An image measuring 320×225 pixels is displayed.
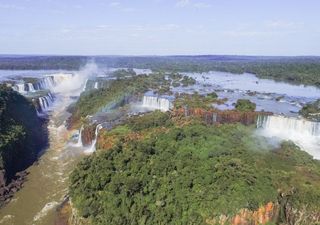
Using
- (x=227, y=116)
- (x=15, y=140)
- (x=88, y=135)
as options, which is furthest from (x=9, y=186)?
(x=227, y=116)

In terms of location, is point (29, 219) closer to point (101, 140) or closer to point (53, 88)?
point (101, 140)

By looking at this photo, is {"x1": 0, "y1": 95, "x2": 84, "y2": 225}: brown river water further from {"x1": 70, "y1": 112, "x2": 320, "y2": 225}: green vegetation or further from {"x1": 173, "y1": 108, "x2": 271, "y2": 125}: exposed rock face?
{"x1": 173, "y1": 108, "x2": 271, "y2": 125}: exposed rock face

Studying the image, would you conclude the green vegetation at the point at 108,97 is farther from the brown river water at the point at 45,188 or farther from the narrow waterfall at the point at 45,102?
the brown river water at the point at 45,188

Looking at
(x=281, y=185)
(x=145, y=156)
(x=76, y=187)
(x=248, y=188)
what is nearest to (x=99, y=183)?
(x=76, y=187)

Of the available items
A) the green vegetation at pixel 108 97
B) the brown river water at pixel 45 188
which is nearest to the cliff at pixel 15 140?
the brown river water at pixel 45 188

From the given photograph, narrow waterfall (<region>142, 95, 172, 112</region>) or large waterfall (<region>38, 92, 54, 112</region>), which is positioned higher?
narrow waterfall (<region>142, 95, 172, 112</region>)

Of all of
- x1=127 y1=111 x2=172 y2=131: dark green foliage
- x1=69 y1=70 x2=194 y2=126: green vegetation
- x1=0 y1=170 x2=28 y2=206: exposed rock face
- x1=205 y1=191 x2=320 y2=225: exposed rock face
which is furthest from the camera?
x1=69 y1=70 x2=194 y2=126: green vegetation

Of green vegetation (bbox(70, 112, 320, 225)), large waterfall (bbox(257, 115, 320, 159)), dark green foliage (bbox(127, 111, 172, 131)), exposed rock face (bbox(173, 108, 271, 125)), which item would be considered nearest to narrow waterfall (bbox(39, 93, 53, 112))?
dark green foliage (bbox(127, 111, 172, 131))
